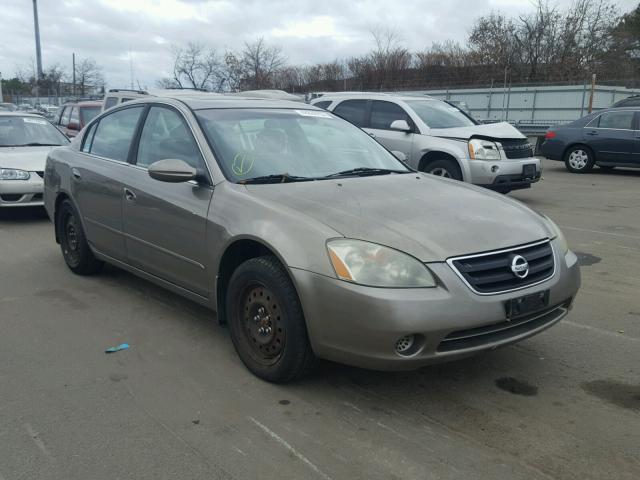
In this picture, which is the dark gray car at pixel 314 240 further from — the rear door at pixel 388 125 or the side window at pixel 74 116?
the side window at pixel 74 116

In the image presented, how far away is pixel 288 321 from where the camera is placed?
331 centimetres

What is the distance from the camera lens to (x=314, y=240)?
3.25 meters

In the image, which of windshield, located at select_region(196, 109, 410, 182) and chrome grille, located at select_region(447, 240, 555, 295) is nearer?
chrome grille, located at select_region(447, 240, 555, 295)

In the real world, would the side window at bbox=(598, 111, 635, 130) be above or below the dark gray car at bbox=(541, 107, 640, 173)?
above

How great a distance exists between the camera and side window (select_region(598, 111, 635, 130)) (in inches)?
554

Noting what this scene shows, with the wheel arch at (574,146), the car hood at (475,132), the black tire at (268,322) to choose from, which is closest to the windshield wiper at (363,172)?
the black tire at (268,322)

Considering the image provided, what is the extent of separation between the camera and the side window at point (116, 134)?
504 centimetres

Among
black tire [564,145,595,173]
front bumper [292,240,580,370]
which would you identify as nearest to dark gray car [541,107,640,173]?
black tire [564,145,595,173]

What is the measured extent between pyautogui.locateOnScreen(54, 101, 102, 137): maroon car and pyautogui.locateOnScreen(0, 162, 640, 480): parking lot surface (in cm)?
933

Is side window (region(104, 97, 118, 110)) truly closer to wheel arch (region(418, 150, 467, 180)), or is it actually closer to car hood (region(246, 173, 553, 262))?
wheel arch (region(418, 150, 467, 180))

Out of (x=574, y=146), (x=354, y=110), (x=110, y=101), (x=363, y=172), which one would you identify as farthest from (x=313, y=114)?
(x=574, y=146)

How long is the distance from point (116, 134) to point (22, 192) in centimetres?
402

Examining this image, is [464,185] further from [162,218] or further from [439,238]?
[162,218]

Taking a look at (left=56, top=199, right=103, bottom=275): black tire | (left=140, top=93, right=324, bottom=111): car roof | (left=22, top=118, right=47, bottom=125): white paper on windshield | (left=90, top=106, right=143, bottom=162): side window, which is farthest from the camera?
(left=22, top=118, right=47, bottom=125): white paper on windshield
